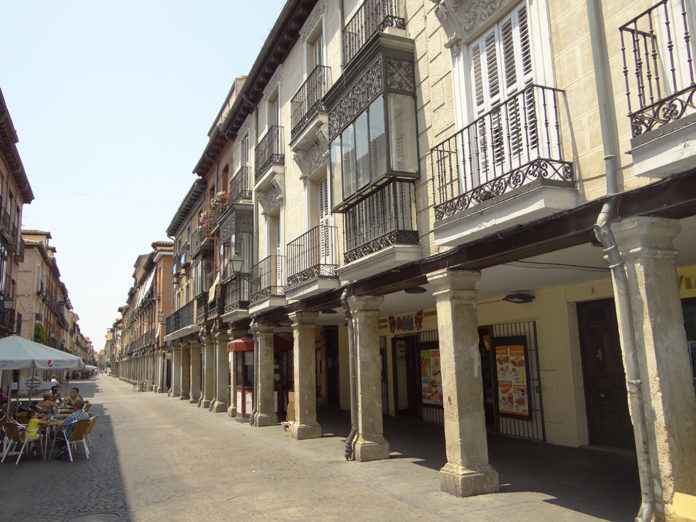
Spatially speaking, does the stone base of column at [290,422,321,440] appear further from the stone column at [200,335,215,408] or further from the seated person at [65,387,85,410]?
the stone column at [200,335,215,408]

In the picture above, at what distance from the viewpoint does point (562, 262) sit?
27.7 feet

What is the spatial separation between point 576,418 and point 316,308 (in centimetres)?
592

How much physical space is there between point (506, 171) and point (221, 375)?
1793 centimetres

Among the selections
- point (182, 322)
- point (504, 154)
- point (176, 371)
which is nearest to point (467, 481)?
point (504, 154)

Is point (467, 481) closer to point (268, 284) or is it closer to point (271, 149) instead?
point (268, 284)

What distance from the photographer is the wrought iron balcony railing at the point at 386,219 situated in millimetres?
9039

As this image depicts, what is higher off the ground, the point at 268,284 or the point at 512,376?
the point at 268,284

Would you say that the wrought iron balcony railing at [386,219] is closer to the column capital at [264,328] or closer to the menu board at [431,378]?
the menu board at [431,378]

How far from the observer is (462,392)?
791 cm

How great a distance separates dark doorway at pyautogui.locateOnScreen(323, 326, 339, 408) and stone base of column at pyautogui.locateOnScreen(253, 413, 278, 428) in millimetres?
5147

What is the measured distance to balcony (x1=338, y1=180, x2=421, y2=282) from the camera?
29.2 ft

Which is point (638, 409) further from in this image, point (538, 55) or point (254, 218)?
point (254, 218)

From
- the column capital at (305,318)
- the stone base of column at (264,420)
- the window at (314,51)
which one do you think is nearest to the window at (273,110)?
the window at (314,51)

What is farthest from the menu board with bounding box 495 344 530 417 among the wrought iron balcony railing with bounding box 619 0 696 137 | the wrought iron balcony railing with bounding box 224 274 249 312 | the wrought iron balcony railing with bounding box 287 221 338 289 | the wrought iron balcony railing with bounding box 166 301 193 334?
the wrought iron balcony railing with bounding box 166 301 193 334
